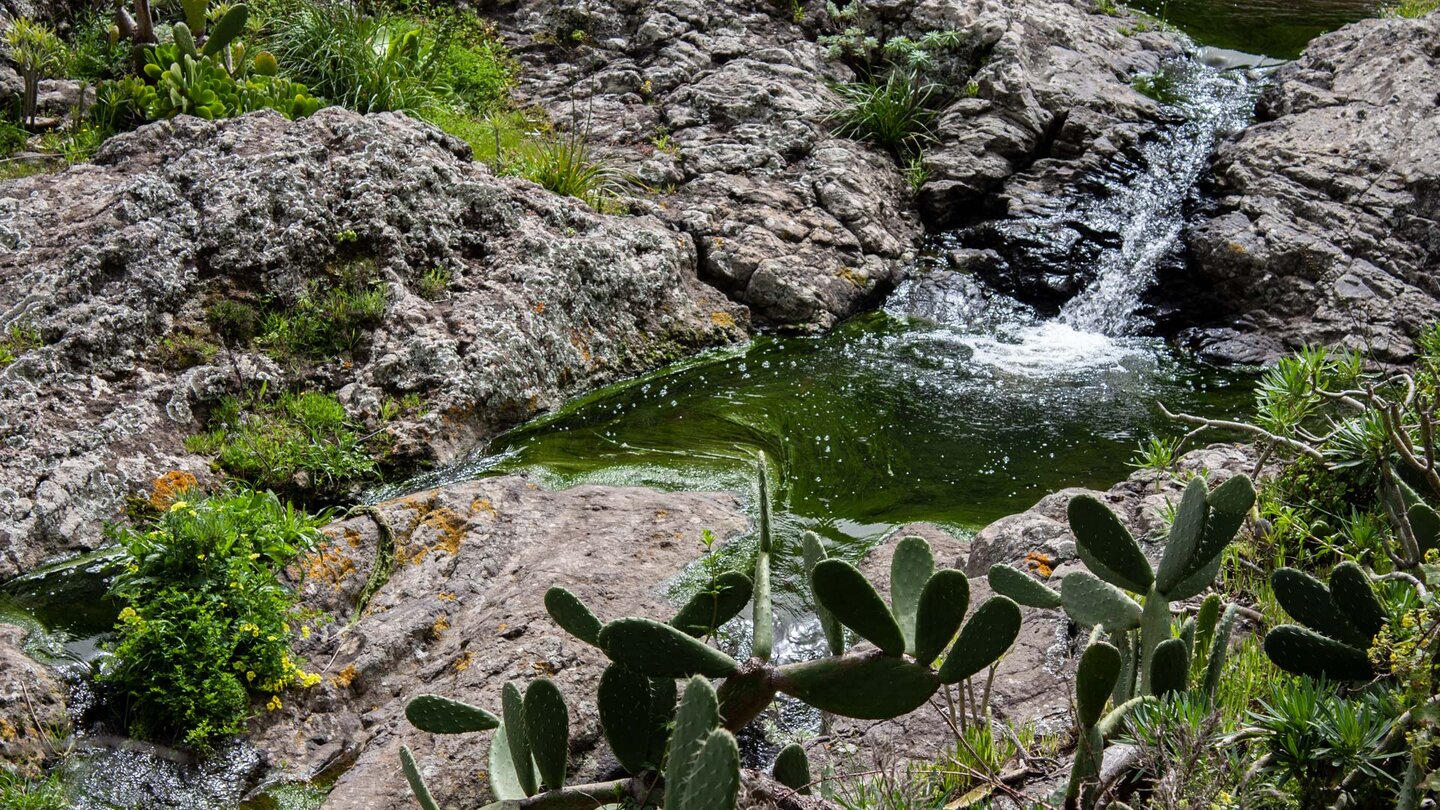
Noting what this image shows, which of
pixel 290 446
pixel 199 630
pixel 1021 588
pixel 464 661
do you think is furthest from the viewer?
pixel 290 446

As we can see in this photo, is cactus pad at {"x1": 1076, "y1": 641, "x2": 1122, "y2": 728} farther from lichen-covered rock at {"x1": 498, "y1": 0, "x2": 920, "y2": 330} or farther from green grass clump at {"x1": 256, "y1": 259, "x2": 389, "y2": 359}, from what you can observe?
lichen-covered rock at {"x1": 498, "y1": 0, "x2": 920, "y2": 330}

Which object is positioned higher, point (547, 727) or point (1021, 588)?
point (1021, 588)

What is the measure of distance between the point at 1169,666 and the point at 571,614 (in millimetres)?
1222

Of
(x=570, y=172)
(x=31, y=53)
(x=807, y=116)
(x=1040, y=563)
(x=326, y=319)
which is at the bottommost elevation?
(x=326, y=319)

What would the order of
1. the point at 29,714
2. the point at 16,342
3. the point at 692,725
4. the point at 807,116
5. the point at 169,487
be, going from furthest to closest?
1. the point at 807,116
2. the point at 16,342
3. the point at 169,487
4. the point at 29,714
5. the point at 692,725

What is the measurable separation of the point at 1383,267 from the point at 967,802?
24.8ft

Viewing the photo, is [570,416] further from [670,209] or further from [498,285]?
[670,209]

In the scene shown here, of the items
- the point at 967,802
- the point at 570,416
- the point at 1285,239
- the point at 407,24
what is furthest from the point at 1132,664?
the point at 407,24

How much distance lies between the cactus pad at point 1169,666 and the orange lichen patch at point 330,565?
11.9 feet

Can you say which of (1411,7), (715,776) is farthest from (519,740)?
(1411,7)

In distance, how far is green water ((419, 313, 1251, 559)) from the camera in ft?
18.2

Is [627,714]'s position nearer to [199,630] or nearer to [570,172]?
[199,630]

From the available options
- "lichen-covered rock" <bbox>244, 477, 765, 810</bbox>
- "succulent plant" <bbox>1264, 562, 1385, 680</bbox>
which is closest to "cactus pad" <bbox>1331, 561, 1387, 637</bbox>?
"succulent plant" <bbox>1264, 562, 1385, 680</bbox>

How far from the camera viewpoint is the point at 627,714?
202cm
